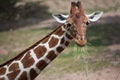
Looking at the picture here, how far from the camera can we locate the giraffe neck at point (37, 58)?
6.89m

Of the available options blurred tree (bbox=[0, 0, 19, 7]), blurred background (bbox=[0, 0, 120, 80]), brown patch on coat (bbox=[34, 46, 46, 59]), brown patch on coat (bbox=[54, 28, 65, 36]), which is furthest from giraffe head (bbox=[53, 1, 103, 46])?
blurred tree (bbox=[0, 0, 19, 7])

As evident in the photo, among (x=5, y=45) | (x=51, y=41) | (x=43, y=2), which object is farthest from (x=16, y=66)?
(x=43, y=2)

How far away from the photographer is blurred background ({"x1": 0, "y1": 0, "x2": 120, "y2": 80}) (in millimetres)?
11180

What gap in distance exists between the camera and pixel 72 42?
15.5m

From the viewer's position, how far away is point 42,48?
6992mm

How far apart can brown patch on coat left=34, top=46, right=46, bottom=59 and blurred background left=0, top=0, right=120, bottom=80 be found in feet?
1.81

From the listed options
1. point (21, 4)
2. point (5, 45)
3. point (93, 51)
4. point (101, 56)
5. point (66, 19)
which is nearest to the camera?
point (66, 19)

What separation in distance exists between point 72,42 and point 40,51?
856 cm

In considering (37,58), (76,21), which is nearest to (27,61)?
(37,58)

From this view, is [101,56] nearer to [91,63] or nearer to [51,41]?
[91,63]

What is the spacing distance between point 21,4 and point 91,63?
48.3 feet

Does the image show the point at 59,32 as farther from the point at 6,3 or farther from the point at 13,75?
the point at 6,3

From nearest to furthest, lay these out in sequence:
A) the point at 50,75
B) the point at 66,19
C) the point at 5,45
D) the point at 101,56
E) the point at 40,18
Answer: the point at 66,19 < the point at 50,75 < the point at 101,56 < the point at 5,45 < the point at 40,18

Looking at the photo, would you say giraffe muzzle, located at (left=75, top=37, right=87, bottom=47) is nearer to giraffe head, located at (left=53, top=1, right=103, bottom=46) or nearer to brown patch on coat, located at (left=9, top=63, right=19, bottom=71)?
giraffe head, located at (left=53, top=1, right=103, bottom=46)
